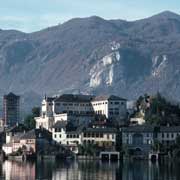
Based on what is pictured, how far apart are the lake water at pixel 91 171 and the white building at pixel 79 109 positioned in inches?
1298

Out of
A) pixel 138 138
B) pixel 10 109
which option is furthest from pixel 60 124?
pixel 10 109

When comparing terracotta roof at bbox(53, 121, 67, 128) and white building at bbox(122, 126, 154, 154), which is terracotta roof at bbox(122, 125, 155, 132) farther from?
terracotta roof at bbox(53, 121, 67, 128)

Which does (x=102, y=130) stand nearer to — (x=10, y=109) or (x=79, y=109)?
(x=79, y=109)

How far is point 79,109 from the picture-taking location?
16500 centimetres

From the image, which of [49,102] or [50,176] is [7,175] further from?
[49,102]

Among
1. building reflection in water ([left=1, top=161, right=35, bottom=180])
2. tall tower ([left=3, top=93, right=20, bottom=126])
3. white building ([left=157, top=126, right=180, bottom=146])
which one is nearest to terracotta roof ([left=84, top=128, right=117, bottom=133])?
white building ([left=157, top=126, right=180, bottom=146])

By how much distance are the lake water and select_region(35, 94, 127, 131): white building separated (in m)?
33.0

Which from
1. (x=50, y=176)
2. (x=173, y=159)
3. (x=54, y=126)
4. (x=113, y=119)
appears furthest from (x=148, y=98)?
(x=50, y=176)

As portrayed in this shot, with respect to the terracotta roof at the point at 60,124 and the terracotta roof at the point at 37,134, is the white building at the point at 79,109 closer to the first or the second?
the terracotta roof at the point at 60,124

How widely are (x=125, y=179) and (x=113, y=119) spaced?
6392 cm

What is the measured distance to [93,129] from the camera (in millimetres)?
140250

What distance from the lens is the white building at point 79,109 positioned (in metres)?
154

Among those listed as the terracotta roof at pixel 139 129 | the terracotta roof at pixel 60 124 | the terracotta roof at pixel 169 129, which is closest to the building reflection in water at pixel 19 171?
the terracotta roof at pixel 139 129

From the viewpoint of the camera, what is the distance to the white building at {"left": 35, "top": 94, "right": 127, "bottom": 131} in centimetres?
15425
